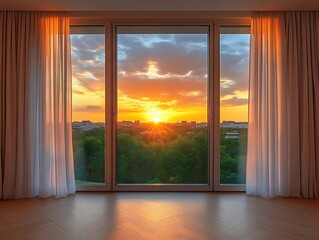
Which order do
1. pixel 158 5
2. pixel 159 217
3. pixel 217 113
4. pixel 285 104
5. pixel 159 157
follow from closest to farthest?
pixel 159 217
pixel 158 5
pixel 285 104
pixel 217 113
pixel 159 157

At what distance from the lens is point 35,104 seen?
3.22 metres

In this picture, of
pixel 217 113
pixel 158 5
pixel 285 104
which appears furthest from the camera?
pixel 217 113

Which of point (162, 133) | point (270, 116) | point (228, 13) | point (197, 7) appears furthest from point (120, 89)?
point (270, 116)

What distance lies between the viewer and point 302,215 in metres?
2.65

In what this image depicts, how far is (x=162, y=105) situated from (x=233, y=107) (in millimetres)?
1123

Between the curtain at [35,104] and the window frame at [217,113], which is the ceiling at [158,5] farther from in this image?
the window frame at [217,113]

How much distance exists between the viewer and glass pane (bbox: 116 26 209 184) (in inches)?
139

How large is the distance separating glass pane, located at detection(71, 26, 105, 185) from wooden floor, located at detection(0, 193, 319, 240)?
42 centimetres

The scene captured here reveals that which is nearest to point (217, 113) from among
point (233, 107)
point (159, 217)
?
point (233, 107)

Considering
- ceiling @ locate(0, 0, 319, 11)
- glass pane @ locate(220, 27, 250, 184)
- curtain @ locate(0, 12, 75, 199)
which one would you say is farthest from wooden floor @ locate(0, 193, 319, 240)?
ceiling @ locate(0, 0, 319, 11)

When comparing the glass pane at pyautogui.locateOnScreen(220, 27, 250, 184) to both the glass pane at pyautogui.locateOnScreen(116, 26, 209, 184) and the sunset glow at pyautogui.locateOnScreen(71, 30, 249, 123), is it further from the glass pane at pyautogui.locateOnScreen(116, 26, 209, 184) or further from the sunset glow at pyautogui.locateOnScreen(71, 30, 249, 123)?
the glass pane at pyautogui.locateOnScreen(116, 26, 209, 184)

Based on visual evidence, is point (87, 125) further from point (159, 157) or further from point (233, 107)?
point (233, 107)

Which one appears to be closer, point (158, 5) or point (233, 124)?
point (158, 5)

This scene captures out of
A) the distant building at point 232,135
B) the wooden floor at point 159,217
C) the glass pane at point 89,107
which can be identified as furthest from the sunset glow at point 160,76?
the wooden floor at point 159,217
